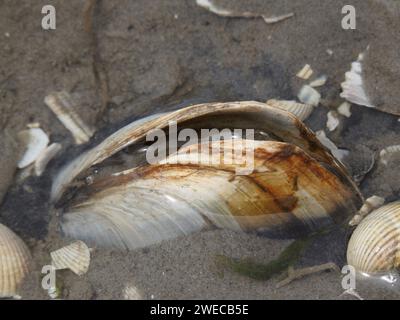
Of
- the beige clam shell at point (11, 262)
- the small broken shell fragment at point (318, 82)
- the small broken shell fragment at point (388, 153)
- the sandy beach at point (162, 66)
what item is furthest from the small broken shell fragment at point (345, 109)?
the beige clam shell at point (11, 262)

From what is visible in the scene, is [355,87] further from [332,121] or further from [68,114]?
[68,114]

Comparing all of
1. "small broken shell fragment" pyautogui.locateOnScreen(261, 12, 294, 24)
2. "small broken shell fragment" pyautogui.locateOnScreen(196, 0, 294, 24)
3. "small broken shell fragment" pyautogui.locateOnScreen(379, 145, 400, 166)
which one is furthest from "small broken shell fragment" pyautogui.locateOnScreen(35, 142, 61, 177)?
"small broken shell fragment" pyautogui.locateOnScreen(379, 145, 400, 166)

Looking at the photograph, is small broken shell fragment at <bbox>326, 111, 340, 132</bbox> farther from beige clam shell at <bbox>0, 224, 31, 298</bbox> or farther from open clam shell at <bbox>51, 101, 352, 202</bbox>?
beige clam shell at <bbox>0, 224, 31, 298</bbox>

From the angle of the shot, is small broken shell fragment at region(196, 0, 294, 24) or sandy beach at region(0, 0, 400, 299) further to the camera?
small broken shell fragment at region(196, 0, 294, 24)

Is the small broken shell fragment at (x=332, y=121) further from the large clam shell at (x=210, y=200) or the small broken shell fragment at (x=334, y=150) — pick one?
the large clam shell at (x=210, y=200)

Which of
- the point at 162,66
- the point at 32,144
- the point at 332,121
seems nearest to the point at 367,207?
the point at 332,121

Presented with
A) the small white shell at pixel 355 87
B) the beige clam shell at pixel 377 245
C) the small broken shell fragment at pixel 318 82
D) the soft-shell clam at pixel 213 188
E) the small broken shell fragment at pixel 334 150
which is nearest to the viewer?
the soft-shell clam at pixel 213 188
